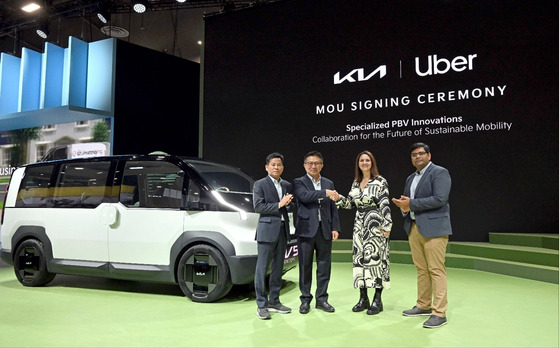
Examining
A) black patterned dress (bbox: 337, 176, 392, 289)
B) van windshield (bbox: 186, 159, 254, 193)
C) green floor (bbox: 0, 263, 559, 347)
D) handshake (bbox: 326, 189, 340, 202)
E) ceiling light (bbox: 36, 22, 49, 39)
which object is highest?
ceiling light (bbox: 36, 22, 49, 39)

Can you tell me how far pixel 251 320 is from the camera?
3346 millimetres

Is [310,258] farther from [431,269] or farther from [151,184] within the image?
[151,184]

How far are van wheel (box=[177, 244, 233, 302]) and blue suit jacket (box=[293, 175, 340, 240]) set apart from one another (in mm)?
869

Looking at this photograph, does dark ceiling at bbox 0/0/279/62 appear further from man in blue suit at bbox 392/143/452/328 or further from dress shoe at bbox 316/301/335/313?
dress shoe at bbox 316/301/335/313

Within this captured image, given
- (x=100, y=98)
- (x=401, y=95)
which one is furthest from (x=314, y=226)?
(x=100, y=98)

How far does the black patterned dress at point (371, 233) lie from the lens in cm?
350

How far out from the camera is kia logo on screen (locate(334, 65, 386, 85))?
711 cm

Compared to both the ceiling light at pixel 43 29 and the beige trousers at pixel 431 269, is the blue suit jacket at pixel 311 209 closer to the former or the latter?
the beige trousers at pixel 431 269

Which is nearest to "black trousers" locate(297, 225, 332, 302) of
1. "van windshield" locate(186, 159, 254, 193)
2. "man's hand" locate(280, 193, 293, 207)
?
"man's hand" locate(280, 193, 293, 207)

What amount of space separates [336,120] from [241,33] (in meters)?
2.71

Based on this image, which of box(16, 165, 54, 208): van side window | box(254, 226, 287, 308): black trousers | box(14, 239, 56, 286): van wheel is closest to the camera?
box(254, 226, 287, 308): black trousers

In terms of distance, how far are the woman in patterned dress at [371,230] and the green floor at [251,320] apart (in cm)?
30

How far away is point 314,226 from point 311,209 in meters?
0.15

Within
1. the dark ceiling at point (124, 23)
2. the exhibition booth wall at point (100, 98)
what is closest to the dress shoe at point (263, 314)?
the exhibition booth wall at point (100, 98)
